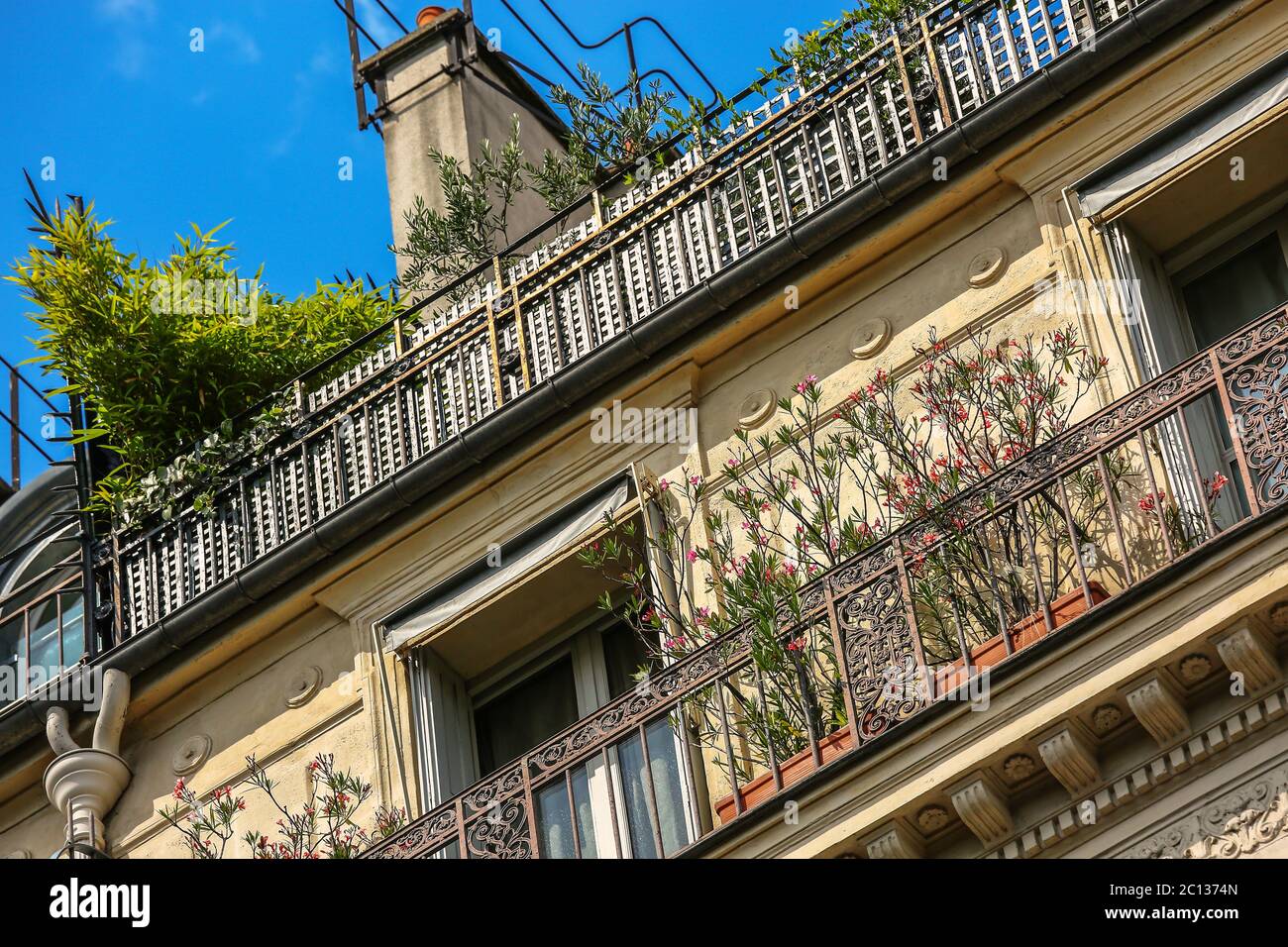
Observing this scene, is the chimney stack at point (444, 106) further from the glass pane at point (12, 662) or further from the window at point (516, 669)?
the window at point (516, 669)

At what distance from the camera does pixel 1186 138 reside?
10156mm

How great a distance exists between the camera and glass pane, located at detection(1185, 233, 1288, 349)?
1016cm

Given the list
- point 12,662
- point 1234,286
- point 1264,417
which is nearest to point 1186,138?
point 1234,286

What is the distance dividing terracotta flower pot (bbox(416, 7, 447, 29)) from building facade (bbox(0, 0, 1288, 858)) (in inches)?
154

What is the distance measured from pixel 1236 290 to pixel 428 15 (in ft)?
26.6

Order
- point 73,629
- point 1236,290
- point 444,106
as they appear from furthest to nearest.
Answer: point 444,106
point 73,629
point 1236,290

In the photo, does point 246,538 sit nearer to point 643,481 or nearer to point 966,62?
point 643,481

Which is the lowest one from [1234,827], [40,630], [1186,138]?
[1234,827]

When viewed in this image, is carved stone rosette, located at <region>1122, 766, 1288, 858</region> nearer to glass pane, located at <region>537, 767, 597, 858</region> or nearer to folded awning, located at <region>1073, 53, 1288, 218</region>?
glass pane, located at <region>537, 767, 597, 858</region>

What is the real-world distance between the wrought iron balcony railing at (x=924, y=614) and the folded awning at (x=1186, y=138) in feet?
4.09

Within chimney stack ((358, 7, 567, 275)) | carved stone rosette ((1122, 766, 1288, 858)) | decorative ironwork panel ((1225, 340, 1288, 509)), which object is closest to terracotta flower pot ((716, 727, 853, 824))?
carved stone rosette ((1122, 766, 1288, 858))

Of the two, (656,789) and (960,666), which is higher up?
(656,789)

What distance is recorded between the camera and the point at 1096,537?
30.6 ft

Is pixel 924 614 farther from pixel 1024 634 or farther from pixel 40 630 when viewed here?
pixel 40 630
